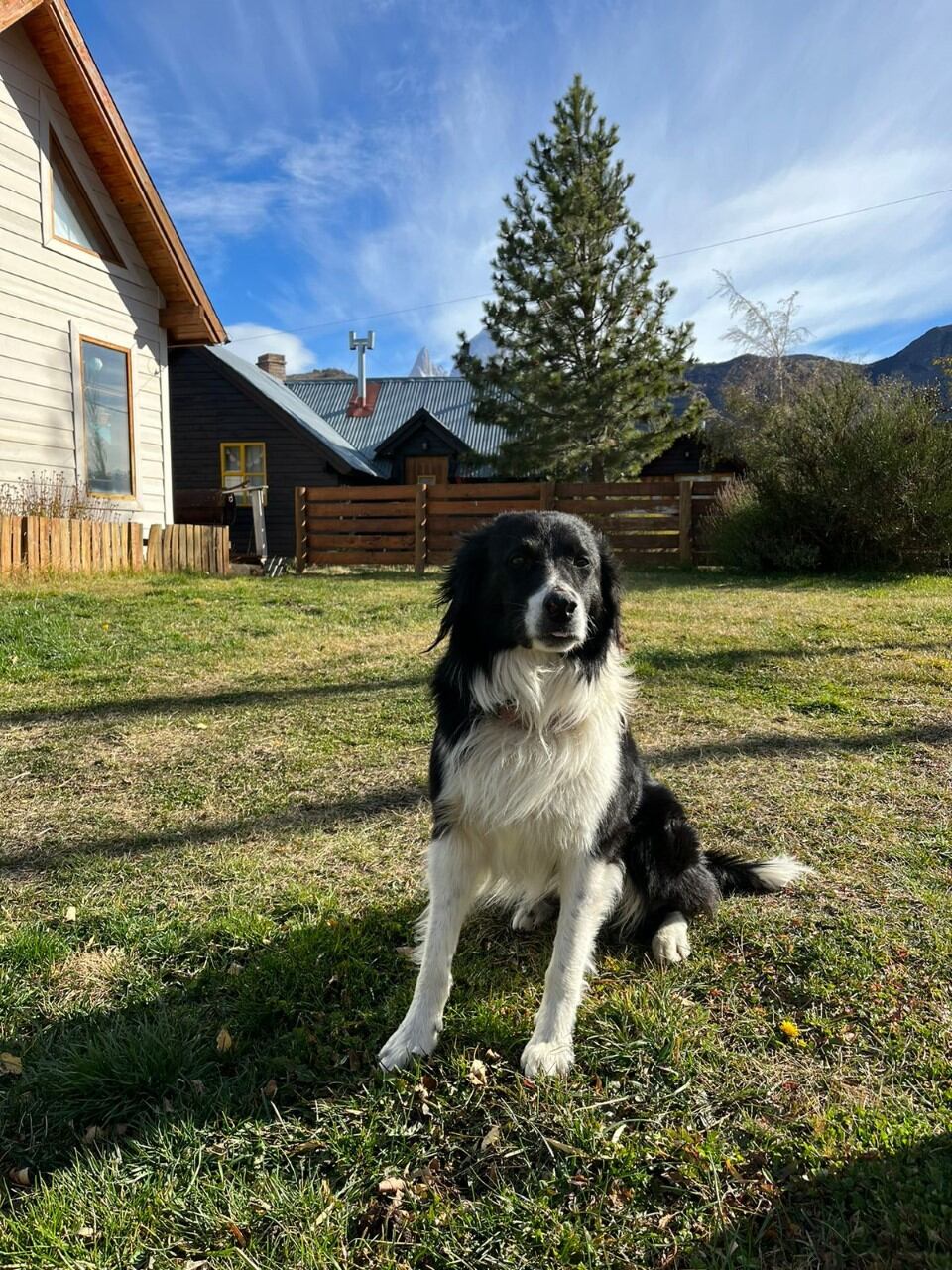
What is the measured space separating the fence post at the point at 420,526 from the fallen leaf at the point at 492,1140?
12.6 m

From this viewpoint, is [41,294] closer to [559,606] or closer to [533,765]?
[559,606]

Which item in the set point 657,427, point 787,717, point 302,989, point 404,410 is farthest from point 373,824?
point 404,410

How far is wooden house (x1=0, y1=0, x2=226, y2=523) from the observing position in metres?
8.90

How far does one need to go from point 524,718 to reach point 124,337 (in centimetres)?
1101

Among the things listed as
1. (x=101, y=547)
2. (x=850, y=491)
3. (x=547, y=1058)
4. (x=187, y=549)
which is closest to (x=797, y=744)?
(x=547, y=1058)

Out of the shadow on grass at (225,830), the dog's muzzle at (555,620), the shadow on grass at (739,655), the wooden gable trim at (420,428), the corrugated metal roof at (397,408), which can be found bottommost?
the shadow on grass at (225,830)

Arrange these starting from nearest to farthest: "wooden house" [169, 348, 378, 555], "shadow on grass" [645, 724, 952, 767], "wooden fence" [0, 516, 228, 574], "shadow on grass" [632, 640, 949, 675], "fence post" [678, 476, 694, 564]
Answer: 1. "shadow on grass" [645, 724, 952, 767]
2. "shadow on grass" [632, 640, 949, 675]
3. "wooden fence" [0, 516, 228, 574]
4. "fence post" [678, 476, 694, 564]
5. "wooden house" [169, 348, 378, 555]

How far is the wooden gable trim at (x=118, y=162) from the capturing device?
8859 mm

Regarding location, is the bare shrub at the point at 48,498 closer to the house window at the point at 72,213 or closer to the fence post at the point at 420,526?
the house window at the point at 72,213

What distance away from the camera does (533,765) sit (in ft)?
6.86

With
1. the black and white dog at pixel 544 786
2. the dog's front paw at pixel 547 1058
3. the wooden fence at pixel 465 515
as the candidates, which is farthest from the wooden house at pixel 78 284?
the dog's front paw at pixel 547 1058

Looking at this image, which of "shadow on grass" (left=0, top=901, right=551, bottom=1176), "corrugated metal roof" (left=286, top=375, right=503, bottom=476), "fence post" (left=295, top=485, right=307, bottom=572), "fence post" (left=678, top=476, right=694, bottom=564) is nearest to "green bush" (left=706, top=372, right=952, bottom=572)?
"fence post" (left=678, top=476, right=694, bottom=564)

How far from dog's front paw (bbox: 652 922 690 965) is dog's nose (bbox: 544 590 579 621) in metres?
1.08

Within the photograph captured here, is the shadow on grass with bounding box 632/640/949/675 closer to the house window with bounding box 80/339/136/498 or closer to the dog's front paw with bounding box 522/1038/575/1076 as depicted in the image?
the dog's front paw with bounding box 522/1038/575/1076
